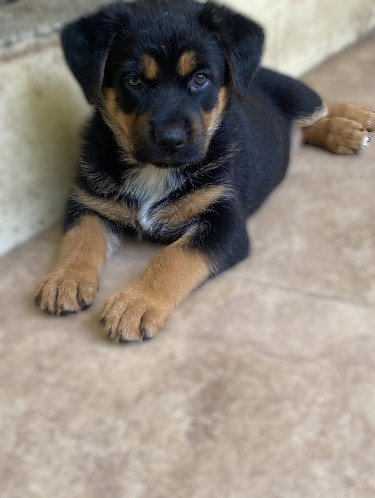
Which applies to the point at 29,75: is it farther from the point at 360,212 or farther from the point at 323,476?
the point at 323,476

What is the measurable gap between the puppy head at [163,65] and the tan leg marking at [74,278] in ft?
1.51

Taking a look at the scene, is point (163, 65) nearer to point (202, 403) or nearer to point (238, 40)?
point (238, 40)

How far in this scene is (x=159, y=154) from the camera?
2.52 m

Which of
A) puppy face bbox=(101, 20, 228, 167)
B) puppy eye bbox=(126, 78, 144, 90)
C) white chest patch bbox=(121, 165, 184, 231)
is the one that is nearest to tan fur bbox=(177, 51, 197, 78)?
puppy face bbox=(101, 20, 228, 167)

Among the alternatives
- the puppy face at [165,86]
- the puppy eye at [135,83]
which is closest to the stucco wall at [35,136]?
the puppy face at [165,86]

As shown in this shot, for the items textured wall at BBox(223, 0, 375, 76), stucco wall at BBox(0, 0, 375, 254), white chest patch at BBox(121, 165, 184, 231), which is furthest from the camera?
textured wall at BBox(223, 0, 375, 76)

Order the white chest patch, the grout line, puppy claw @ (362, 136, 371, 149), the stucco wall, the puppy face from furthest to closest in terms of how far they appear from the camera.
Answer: puppy claw @ (362, 136, 371, 149)
the stucco wall
the white chest patch
the grout line
the puppy face

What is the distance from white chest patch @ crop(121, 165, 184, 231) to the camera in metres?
2.83

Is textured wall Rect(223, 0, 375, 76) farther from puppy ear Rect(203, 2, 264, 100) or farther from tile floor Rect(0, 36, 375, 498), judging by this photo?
tile floor Rect(0, 36, 375, 498)

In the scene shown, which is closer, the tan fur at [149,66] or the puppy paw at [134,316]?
the puppy paw at [134,316]

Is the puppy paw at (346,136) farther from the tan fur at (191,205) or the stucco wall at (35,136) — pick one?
the stucco wall at (35,136)

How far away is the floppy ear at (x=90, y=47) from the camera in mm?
2520

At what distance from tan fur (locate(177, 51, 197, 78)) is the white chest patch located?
1.58ft

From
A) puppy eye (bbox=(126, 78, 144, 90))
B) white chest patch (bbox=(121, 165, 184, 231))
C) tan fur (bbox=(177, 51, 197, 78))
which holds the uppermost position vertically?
tan fur (bbox=(177, 51, 197, 78))
